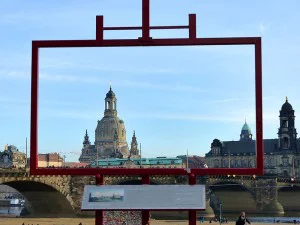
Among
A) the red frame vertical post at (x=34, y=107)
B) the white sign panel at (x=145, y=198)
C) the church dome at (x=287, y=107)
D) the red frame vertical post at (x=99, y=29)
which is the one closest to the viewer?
the white sign panel at (x=145, y=198)

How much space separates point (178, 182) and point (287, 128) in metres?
71.2

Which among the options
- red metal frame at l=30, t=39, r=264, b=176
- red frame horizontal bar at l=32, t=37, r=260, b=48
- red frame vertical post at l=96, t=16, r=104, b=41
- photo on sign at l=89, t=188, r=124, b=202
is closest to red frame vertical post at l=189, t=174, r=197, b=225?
red metal frame at l=30, t=39, r=264, b=176

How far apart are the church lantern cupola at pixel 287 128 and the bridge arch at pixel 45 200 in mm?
84882

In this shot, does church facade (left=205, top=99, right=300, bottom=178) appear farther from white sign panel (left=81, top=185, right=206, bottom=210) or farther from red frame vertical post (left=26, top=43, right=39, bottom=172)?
white sign panel (left=81, top=185, right=206, bottom=210)

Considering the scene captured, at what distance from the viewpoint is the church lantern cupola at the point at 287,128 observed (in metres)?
155

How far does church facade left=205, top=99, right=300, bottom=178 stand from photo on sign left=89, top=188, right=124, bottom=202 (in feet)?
428

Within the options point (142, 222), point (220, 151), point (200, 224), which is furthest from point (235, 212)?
point (142, 222)

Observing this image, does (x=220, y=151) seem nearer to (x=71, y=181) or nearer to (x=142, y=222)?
(x=71, y=181)

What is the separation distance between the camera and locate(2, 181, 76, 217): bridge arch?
75.3 metres

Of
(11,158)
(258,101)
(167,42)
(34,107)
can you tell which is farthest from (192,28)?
(11,158)

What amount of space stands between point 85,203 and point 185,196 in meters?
3.48

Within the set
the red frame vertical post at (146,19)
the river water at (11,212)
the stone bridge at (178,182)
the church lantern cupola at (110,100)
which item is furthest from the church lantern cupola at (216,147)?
the red frame vertical post at (146,19)

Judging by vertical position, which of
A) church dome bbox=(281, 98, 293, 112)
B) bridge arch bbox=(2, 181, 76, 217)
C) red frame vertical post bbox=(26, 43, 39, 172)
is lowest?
bridge arch bbox=(2, 181, 76, 217)

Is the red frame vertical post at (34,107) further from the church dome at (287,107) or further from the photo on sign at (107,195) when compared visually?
the church dome at (287,107)
